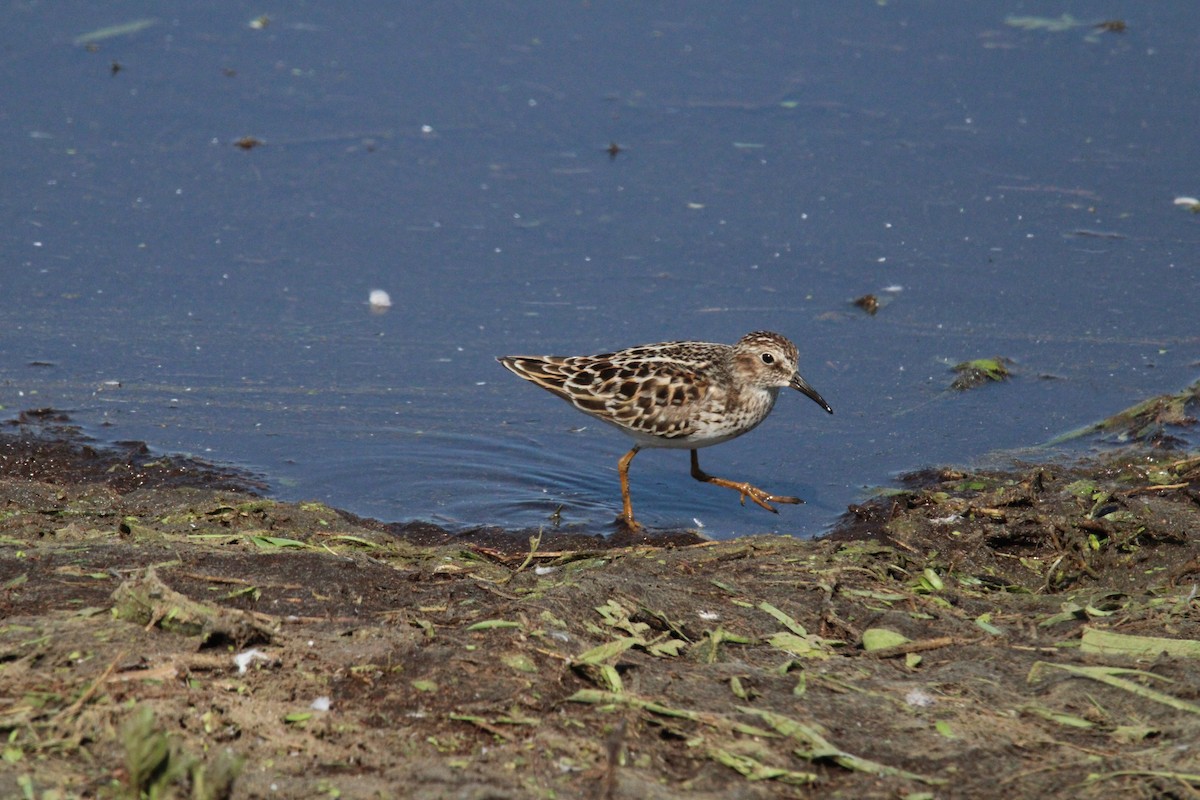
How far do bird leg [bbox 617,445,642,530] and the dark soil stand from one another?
58.0 inches

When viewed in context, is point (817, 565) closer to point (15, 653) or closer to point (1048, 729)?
point (1048, 729)

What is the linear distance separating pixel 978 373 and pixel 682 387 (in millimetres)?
2432

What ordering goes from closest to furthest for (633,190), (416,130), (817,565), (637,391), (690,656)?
1. (690,656)
2. (817,565)
3. (637,391)
4. (633,190)
5. (416,130)

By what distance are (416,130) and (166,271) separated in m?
3.11

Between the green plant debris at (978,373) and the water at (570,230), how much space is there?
0.15m

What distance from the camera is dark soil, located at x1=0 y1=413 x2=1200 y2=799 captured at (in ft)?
13.9

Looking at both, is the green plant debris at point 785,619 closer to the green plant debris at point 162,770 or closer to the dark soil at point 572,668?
the dark soil at point 572,668

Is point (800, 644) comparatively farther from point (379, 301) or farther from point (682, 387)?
point (379, 301)

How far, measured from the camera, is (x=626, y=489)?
8.90 m

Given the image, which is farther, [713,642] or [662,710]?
[713,642]

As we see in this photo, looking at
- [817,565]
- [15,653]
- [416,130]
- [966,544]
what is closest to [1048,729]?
[817,565]

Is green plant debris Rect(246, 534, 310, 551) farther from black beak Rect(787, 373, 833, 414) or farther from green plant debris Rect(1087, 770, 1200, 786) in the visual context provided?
black beak Rect(787, 373, 833, 414)

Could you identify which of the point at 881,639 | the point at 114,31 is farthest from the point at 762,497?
the point at 114,31

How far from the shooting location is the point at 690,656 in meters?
5.28
